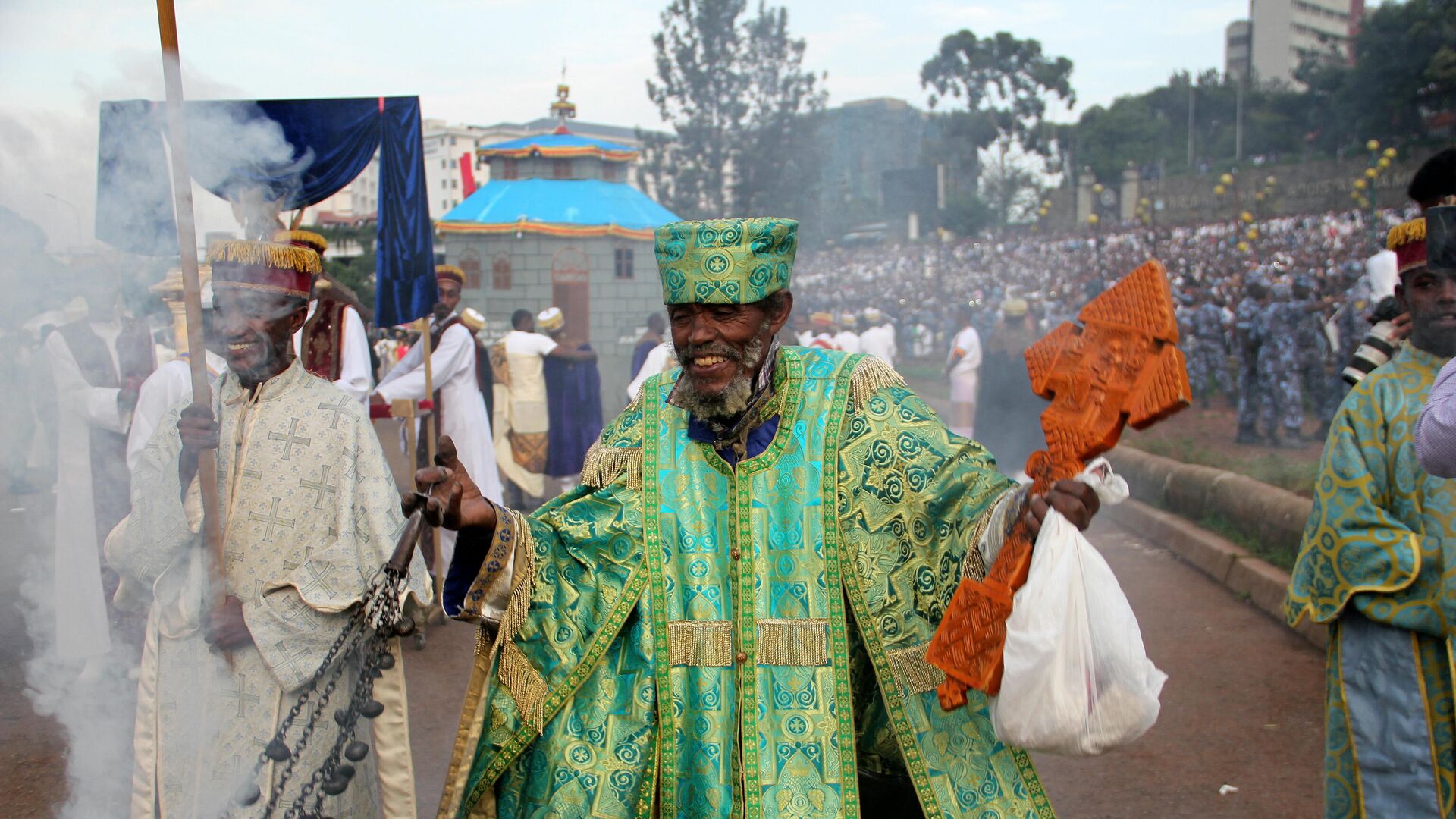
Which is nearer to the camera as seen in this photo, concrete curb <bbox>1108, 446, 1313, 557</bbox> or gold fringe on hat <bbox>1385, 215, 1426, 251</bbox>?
gold fringe on hat <bbox>1385, 215, 1426, 251</bbox>

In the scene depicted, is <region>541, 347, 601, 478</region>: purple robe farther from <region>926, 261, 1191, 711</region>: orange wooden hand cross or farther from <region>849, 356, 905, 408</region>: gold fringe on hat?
<region>926, 261, 1191, 711</region>: orange wooden hand cross

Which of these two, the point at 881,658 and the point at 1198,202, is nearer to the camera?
the point at 881,658

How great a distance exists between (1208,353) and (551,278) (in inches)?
716

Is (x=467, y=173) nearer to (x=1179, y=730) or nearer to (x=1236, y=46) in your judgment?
(x=1179, y=730)

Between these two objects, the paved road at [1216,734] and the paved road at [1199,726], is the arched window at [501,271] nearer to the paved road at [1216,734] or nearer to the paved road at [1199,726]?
the paved road at [1199,726]

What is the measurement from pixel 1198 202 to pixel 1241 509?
132 feet

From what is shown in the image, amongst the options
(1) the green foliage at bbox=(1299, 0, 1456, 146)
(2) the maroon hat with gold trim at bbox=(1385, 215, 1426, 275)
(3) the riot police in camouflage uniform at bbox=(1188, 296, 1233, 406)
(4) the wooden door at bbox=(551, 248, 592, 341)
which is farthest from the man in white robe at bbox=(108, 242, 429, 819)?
(1) the green foliage at bbox=(1299, 0, 1456, 146)

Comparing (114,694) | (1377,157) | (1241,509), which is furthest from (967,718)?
(1377,157)

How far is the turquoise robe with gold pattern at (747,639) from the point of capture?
290cm

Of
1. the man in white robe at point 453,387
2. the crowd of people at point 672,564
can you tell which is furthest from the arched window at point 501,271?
the crowd of people at point 672,564

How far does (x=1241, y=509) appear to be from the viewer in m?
9.20

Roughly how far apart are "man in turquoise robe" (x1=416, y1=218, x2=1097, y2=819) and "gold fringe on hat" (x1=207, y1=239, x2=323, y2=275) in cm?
115

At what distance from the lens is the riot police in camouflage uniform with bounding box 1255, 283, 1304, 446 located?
13477 mm

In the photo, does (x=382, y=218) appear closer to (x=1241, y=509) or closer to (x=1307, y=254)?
(x=1241, y=509)
